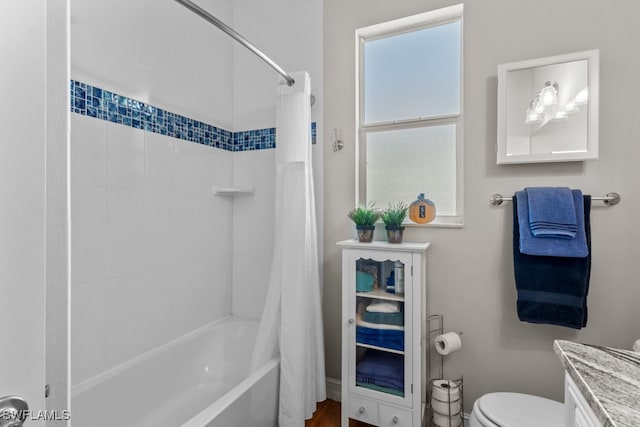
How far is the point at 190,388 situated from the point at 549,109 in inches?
95.8

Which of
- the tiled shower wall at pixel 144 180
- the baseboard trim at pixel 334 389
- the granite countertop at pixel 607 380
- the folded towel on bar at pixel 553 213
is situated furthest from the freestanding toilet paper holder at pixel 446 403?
the tiled shower wall at pixel 144 180

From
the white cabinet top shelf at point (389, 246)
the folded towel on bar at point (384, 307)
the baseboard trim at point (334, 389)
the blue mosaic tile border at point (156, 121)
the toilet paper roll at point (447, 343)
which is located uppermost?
the blue mosaic tile border at point (156, 121)

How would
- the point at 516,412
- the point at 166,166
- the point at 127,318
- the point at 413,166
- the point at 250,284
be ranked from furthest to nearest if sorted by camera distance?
the point at 250,284, the point at 413,166, the point at 166,166, the point at 127,318, the point at 516,412

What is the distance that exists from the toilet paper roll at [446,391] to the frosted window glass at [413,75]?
1.45 metres

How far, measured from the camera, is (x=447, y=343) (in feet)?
5.22

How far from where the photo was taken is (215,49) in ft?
7.16

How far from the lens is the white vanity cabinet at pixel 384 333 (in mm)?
1573

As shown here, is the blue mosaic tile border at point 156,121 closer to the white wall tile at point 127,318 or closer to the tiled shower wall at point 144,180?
the tiled shower wall at point 144,180

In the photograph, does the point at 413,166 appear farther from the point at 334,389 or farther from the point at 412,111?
the point at 334,389

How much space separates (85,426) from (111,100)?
1.46m

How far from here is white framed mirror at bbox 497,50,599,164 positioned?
1.44 meters

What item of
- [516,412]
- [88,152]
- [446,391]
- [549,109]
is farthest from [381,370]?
[88,152]

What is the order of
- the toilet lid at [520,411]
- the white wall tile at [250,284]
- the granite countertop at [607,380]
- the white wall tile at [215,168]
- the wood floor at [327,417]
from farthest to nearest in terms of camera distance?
1. the white wall tile at [250,284]
2. the white wall tile at [215,168]
3. the wood floor at [327,417]
4. the toilet lid at [520,411]
5. the granite countertop at [607,380]

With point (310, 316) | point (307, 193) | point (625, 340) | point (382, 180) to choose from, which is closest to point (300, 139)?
point (307, 193)
